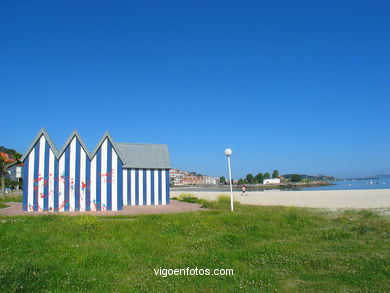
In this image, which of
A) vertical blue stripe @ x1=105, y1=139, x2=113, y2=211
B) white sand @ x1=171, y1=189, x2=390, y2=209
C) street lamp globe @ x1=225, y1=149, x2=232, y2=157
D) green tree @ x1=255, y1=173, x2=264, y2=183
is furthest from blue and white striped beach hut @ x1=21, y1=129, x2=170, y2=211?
green tree @ x1=255, y1=173, x2=264, y2=183

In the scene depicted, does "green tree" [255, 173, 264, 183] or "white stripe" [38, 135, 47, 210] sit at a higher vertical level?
"white stripe" [38, 135, 47, 210]

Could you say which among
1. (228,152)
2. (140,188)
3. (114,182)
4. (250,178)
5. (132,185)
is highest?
(228,152)

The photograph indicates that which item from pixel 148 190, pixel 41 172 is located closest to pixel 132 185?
pixel 148 190

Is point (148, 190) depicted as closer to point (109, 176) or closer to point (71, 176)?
point (109, 176)

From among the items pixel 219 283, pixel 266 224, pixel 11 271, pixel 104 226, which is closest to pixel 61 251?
pixel 11 271

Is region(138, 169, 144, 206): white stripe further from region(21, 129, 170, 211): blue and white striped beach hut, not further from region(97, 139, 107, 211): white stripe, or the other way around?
region(97, 139, 107, 211): white stripe

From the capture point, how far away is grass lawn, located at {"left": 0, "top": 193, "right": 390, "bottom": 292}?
5.27 m

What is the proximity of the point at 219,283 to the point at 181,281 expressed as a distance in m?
0.70

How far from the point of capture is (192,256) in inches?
280

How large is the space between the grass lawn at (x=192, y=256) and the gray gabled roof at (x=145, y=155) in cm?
1162

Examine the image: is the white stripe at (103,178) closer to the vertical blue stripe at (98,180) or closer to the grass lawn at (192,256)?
the vertical blue stripe at (98,180)

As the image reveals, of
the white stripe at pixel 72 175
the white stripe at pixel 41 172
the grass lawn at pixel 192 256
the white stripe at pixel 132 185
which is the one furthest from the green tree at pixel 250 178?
the grass lawn at pixel 192 256

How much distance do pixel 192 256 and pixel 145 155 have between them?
17.3 metres

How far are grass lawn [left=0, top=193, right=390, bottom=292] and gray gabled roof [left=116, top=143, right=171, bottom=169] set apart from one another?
11615 millimetres
